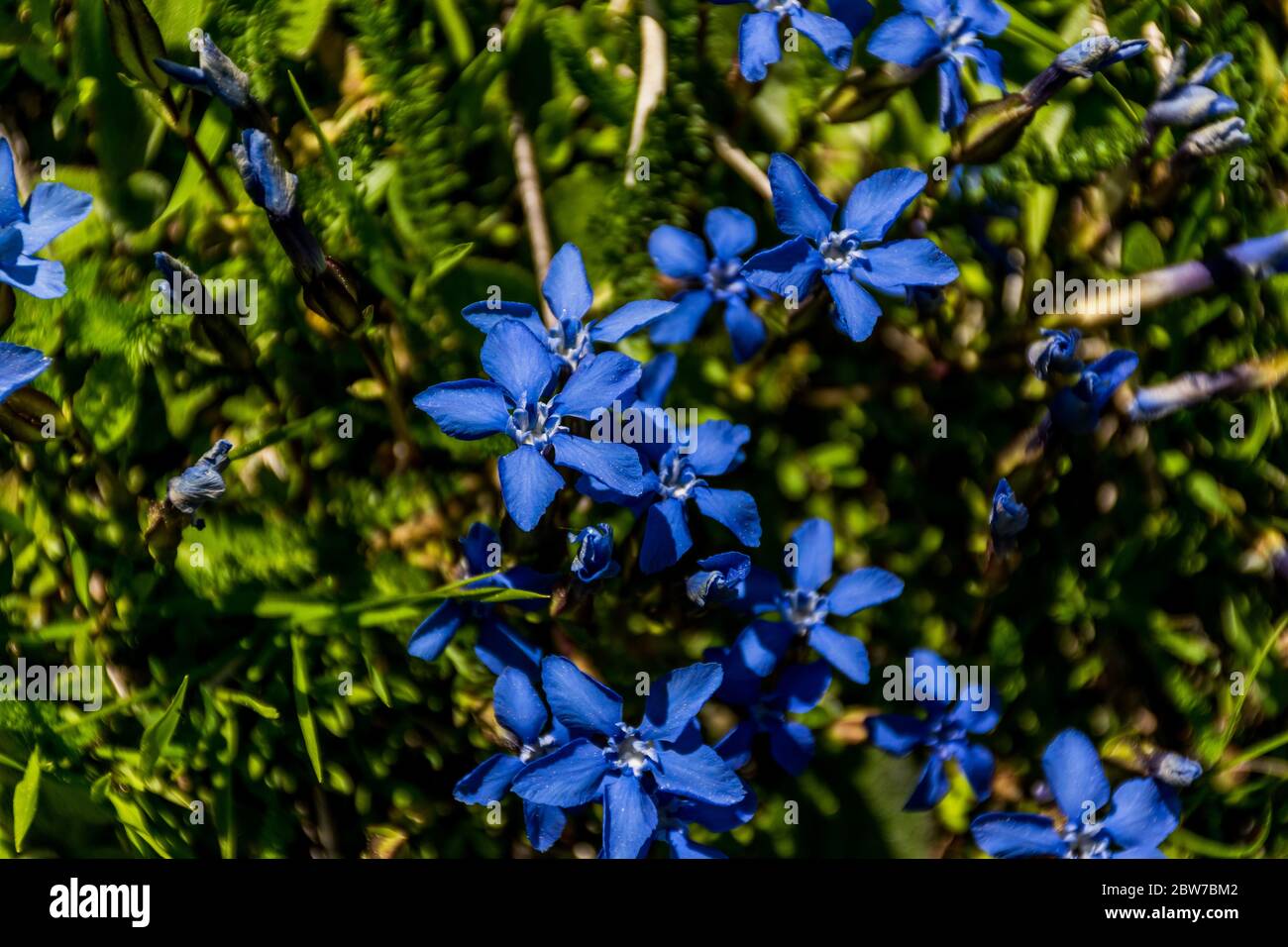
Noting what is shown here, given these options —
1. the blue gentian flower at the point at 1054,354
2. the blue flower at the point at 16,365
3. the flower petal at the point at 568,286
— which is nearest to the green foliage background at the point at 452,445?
the blue gentian flower at the point at 1054,354

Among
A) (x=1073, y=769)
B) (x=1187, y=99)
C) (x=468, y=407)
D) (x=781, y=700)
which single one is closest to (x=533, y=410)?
(x=468, y=407)

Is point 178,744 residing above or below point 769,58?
below

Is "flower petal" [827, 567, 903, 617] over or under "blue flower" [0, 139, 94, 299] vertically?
under

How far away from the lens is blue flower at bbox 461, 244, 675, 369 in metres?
2.29

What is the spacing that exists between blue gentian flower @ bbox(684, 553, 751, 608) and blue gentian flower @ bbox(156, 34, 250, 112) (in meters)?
1.28

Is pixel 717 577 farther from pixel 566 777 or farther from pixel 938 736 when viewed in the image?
pixel 938 736

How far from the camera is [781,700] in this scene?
248 centimetres

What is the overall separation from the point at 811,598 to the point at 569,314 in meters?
0.78

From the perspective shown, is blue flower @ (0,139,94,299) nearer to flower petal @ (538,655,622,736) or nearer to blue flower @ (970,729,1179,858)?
flower petal @ (538,655,622,736)

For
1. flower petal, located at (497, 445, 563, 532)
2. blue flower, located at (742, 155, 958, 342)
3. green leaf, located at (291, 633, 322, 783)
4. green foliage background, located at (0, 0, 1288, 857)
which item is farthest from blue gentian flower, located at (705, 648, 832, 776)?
green leaf, located at (291, 633, 322, 783)
